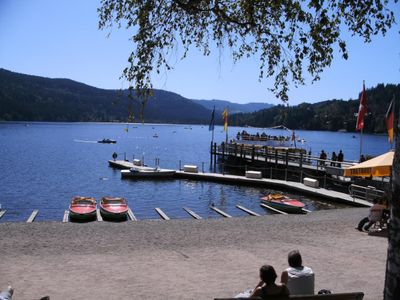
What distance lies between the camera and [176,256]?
12742 mm

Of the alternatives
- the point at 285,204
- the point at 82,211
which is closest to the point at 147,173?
the point at 285,204

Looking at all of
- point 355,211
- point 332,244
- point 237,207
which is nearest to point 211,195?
point 237,207

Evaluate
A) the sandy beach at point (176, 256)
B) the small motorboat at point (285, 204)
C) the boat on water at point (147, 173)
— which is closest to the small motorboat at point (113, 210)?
the sandy beach at point (176, 256)

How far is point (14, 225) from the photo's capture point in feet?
62.1

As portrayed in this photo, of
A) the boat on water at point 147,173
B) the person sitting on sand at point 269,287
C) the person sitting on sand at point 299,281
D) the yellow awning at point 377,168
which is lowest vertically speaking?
the boat on water at point 147,173

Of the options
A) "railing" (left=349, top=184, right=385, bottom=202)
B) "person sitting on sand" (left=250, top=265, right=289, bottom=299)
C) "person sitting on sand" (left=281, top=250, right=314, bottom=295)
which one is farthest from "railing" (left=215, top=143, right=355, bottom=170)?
"person sitting on sand" (left=250, top=265, right=289, bottom=299)

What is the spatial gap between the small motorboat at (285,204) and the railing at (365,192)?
3458 mm

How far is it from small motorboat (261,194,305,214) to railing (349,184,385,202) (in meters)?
3.46

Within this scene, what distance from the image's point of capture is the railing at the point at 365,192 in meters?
27.3

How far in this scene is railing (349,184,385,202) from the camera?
27.3m

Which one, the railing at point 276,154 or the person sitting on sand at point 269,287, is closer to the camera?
the person sitting on sand at point 269,287

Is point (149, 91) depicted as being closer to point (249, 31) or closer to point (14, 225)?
point (249, 31)

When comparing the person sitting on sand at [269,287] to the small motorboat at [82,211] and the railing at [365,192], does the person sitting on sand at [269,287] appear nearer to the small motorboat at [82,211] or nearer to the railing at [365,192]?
the small motorboat at [82,211]

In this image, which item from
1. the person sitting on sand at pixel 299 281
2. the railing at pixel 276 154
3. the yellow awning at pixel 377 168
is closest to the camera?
the person sitting on sand at pixel 299 281
